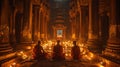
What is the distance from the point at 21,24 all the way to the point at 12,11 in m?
1.79

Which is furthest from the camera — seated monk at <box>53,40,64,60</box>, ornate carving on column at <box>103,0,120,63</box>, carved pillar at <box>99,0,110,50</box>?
carved pillar at <box>99,0,110,50</box>

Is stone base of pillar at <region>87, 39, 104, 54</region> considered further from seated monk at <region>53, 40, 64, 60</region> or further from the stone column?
the stone column

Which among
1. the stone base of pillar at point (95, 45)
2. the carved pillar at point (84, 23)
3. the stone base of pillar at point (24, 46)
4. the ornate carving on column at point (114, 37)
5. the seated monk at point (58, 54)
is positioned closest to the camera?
the ornate carving on column at point (114, 37)

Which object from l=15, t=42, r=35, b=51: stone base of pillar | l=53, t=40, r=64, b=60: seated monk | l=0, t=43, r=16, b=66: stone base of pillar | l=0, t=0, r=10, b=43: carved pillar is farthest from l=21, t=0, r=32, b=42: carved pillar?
l=0, t=43, r=16, b=66: stone base of pillar

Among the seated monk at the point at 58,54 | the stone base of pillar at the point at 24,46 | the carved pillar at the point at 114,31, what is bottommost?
the seated monk at the point at 58,54

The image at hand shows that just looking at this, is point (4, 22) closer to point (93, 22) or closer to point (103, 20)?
point (93, 22)

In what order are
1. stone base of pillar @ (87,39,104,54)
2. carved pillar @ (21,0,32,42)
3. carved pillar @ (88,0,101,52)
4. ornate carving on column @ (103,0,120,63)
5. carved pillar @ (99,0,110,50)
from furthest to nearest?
carved pillar @ (21,0,32,42) < carved pillar @ (99,0,110,50) < carved pillar @ (88,0,101,52) < stone base of pillar @ (87,39,104,54) < ornate carving on column @ (103,0,120,63)

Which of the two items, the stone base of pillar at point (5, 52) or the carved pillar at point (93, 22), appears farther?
the carved pillar at point (93, 22)

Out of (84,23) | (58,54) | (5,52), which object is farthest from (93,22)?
(5,52)

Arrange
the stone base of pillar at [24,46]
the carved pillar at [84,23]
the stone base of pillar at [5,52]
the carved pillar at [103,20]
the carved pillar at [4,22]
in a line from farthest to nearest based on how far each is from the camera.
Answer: the carved pillar at [84,23], the carved pillar at [103,20], the stone base of pillar at [24,46], the carved pillar at [4,22], the stone base of pillar at [5,52]

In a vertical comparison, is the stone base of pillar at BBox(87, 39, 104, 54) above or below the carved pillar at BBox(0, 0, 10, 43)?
below

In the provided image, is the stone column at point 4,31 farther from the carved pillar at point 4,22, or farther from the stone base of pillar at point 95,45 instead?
the stone base of pillar at point 95,45

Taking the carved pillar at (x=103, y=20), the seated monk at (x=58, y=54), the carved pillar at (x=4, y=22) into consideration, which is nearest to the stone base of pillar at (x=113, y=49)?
the seated monk at (x=58, y=54)

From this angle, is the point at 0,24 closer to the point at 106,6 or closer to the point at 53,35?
the point at 106,6
